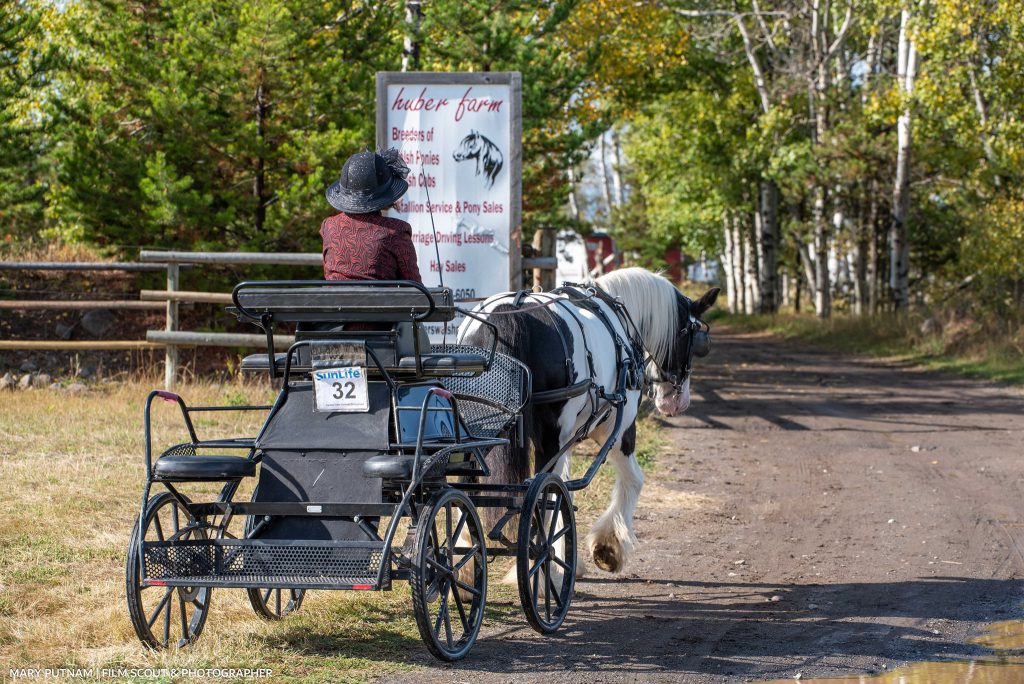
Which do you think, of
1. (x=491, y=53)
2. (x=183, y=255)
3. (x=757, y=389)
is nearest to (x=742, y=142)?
(x=757, y=389)

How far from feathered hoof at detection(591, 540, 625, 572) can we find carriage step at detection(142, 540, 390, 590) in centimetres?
257

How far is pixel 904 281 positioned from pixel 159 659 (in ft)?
82.6

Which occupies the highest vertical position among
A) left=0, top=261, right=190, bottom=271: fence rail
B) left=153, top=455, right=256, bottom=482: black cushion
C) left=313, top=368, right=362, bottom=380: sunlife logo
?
left=0, top=261, right=190, bottom=271: fence rail

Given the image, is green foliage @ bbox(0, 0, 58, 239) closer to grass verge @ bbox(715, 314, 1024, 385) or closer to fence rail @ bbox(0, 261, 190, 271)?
fence rail @ bbox(0, 261, 190, 271)

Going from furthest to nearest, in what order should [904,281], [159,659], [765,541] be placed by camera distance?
[904,281] < [765,541] < [159,659]

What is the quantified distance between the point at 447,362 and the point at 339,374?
49 centimetres

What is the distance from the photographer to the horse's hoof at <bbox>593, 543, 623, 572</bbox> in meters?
7.11

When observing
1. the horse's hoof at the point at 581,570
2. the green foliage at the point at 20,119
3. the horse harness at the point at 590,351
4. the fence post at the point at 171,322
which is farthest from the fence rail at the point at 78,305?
the horse's hoof at the point at 581,570

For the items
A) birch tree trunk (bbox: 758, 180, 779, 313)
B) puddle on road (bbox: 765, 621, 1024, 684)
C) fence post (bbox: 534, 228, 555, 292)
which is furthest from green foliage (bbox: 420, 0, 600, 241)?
birch tree trunk (bbox: 758, 180, 779, 313)

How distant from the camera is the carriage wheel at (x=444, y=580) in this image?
473 cm

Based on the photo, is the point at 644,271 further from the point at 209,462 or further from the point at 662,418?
the point at 662,418

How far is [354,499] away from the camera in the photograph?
199 inches

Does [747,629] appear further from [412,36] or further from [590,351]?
[412,36]

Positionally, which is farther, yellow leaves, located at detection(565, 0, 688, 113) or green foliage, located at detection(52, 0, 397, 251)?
yellow leaves, located at detection(565, 0, 688, 113)
